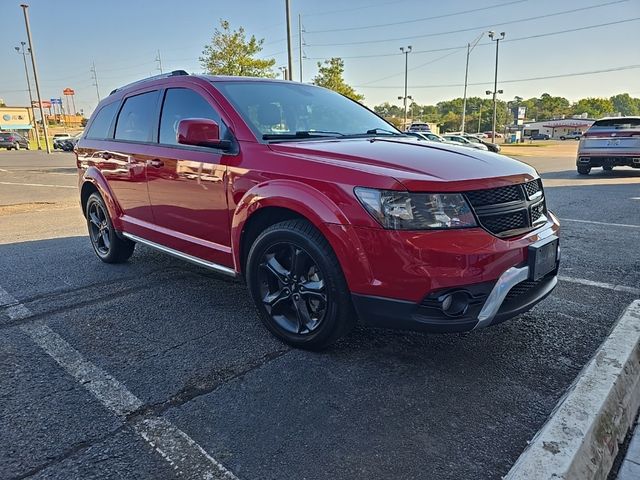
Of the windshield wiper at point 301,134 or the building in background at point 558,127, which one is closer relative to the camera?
the windshield wiper at point 301,134

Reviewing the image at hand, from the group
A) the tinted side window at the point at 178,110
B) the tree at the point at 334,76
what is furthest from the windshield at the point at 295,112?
the tree at the point at 334,76

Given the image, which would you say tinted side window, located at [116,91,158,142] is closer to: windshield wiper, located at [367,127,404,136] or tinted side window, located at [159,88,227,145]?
tinted side window, located at [159,88,227,145]

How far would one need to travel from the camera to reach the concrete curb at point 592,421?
5.91ft

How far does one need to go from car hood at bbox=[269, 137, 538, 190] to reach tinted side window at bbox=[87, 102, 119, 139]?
2.64m

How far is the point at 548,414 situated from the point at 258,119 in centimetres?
260

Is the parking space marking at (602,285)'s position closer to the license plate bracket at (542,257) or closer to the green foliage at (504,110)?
the license plate bracket at (542,257)

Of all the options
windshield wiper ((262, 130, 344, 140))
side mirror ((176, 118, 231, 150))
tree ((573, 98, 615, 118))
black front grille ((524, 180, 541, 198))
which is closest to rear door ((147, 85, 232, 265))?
side mirror ((176, 118, 231, 150))

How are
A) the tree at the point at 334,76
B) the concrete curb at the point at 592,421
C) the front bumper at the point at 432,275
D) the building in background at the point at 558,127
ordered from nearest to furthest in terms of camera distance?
the concrete curb at the point at 592,421 → the front bumper at the point at 432,275 → the tree at the point at 334,76 → the building in background at the point at 558,127

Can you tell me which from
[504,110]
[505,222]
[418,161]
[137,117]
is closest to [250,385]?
[418,161]

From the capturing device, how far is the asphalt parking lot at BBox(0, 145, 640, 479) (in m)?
2.09

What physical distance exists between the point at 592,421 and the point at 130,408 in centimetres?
221

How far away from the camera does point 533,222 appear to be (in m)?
2.88

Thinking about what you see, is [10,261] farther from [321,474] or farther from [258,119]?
[321,474]

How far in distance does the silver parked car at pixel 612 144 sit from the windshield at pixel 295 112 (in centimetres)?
1121
